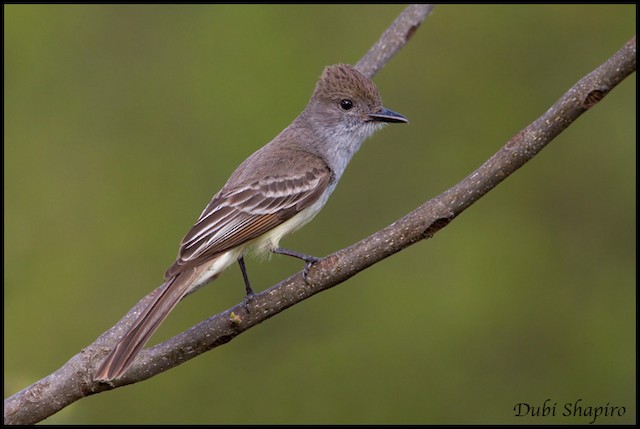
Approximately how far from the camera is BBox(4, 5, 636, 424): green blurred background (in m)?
7.09

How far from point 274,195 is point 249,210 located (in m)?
0.20

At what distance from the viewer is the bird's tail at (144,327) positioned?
165 inches

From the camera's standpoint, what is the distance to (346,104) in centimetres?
620

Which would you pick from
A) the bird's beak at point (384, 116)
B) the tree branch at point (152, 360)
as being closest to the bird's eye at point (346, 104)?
the bird's beak at point (384, 116)

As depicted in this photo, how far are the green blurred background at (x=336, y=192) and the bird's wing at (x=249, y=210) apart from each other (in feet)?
5.30

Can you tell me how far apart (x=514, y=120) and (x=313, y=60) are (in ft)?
6.06

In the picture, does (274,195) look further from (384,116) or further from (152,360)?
(152,360)

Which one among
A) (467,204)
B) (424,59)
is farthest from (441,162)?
(467,204)

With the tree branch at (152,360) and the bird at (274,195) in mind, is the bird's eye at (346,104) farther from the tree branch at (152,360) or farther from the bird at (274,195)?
the tree branch at (152,360)

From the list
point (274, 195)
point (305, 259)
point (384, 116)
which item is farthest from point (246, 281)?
point (384, 116)

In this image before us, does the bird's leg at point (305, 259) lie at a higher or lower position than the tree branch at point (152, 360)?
Answer: higher

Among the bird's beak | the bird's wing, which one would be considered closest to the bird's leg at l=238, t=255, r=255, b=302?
the bird's wing

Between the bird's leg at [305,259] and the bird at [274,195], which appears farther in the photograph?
the bird at [274,195]

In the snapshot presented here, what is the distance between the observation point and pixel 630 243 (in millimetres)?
7117
